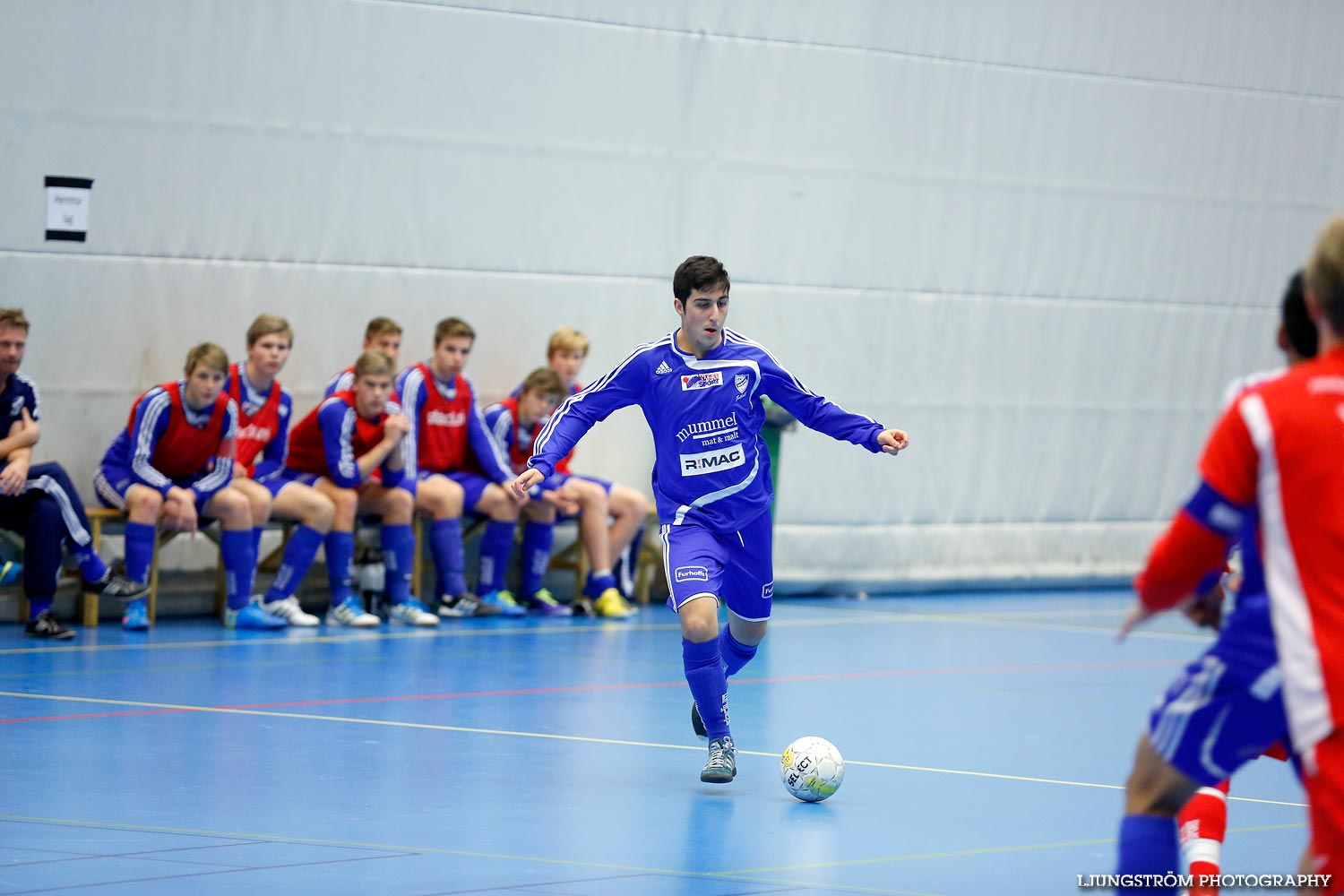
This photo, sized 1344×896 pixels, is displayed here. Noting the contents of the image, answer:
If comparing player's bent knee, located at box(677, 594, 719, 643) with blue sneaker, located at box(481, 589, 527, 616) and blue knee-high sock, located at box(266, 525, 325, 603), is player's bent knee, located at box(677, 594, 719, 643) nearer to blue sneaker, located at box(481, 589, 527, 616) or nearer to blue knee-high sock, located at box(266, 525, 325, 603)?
blue knee-high sock, located at box(266, 525, 325, 603)

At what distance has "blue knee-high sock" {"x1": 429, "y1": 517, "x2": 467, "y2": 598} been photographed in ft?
37.0

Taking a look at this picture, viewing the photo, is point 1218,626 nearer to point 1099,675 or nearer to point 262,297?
point 1099,675

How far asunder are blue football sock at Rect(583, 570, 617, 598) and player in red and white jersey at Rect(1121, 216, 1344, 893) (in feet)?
28.3

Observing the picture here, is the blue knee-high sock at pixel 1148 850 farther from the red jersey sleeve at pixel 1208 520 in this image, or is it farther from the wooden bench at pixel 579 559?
the wooden bench at pixel 579 559

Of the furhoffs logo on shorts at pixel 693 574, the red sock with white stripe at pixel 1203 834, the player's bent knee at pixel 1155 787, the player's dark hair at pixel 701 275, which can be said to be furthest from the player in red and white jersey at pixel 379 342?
the player's bent knee at pixel 1155 787

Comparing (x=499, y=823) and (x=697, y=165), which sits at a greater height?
(x=697, y=165)

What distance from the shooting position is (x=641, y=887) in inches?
191

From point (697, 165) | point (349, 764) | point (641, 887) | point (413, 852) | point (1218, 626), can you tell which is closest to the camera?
point (1218, 626)

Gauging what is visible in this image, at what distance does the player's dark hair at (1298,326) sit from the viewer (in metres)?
3.48

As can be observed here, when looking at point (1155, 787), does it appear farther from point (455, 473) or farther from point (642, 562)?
point (642, 562)

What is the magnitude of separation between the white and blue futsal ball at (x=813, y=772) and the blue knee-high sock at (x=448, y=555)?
17.6 feet

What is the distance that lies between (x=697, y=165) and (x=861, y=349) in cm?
198

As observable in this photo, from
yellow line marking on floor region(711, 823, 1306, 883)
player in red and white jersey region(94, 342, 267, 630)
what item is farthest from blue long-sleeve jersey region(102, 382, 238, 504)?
yellow line marking on floor region(711, 823, 1306, 883)

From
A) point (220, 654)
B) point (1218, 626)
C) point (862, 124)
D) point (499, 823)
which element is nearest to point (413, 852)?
point (499, 823)
